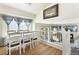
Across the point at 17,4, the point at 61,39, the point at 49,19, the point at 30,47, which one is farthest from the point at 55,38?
the point at 17,4

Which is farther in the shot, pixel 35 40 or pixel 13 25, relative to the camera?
pixel 35 40

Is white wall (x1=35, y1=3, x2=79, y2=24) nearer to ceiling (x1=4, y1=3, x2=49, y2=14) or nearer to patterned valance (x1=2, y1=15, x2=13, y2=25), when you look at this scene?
ceiling (x1=4, y1=3, x2=49, y2=14)

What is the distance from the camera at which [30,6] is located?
139 centimetres

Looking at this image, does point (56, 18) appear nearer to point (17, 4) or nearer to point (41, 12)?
point (41, 12)

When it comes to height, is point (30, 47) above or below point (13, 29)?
below

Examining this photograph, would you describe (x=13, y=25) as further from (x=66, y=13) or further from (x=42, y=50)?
(x=66, y=13)

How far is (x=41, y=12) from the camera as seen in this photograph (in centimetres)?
143

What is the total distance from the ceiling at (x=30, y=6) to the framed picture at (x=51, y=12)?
0.26 ft

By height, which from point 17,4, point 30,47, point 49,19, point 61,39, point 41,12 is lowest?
point 30,47

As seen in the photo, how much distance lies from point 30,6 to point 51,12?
1.07ft

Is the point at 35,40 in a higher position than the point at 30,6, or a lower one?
lower

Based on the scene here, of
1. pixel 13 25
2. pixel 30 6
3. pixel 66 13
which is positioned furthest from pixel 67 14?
pixel 13 25

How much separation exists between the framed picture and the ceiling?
0.26 ft

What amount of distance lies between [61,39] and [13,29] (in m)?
0.73
